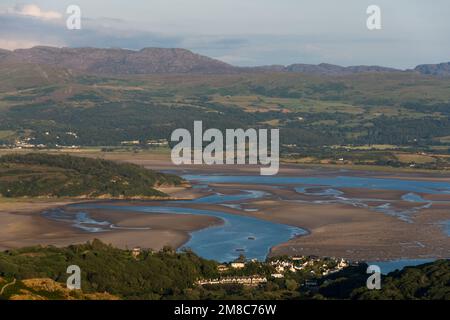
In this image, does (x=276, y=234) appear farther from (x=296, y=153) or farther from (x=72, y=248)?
(x=296, y=153)

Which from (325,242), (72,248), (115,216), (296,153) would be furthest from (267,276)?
(296,153)

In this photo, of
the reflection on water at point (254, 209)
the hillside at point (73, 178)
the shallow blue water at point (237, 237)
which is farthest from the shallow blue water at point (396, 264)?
the hillside at point (73, 178)

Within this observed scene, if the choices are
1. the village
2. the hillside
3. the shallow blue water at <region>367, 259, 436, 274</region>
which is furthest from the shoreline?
the village

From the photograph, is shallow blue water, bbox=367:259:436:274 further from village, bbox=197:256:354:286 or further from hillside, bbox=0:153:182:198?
hillside, bbox=0:153:182:198

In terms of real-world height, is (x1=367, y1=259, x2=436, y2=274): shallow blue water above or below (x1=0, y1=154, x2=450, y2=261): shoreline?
above
